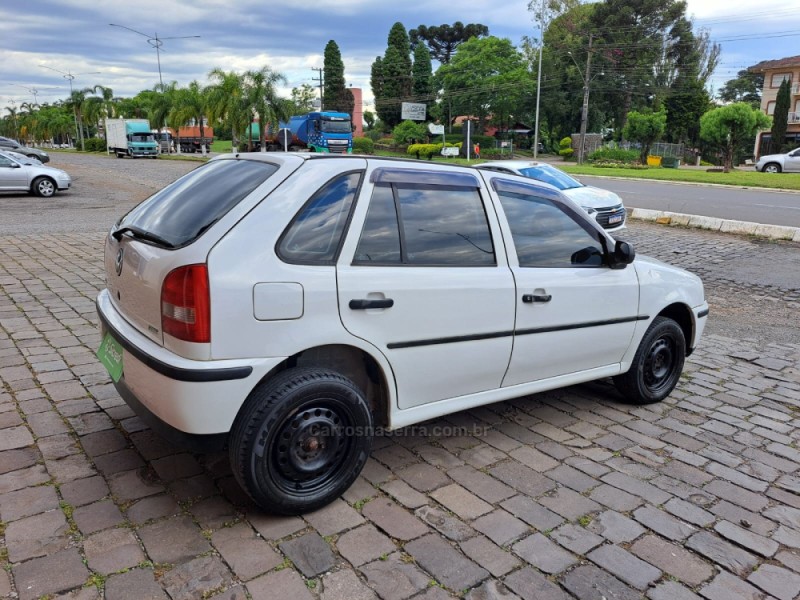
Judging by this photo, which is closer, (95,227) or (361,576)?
(361,576)

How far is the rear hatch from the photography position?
9.43ft

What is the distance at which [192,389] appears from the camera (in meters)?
2.71

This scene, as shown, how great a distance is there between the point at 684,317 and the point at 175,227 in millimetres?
3787

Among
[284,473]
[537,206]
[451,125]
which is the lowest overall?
[284,473]

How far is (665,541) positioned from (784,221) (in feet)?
46.0

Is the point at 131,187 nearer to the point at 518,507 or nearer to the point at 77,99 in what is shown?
the point at 518,507

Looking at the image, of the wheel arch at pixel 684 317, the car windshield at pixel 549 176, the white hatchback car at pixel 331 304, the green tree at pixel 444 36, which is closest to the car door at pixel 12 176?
the car windshield at pixel 549 176

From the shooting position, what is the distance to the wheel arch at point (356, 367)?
10.1ft

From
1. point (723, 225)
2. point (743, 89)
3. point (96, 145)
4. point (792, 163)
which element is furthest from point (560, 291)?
point (743, 89)

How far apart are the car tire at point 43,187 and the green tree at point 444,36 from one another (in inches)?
2816

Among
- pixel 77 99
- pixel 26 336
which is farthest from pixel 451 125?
pixel 26 336

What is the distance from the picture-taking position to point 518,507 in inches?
126

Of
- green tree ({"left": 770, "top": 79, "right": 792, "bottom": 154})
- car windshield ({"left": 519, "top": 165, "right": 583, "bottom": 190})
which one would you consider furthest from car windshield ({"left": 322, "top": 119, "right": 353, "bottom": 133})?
green tree ({"left": 770, "top": 79, "right": 792, "bottom": 154})

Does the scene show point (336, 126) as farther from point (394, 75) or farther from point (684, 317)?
point (684, 317)
